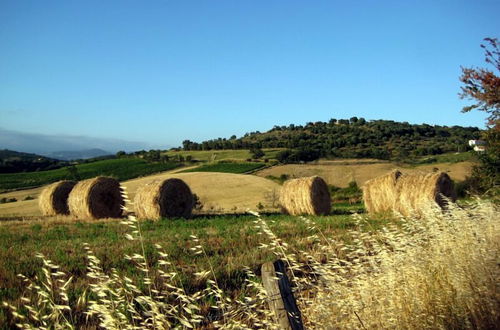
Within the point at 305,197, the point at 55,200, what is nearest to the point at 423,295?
the point at 305,197

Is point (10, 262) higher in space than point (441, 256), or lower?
lower

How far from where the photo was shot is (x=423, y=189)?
1788 cm

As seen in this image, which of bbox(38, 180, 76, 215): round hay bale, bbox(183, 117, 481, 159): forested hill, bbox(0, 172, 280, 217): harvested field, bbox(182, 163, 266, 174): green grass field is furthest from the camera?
bbox(183, 117, 481, 159): forested hill

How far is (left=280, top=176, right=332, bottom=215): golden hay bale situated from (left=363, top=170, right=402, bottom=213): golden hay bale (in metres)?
2.24

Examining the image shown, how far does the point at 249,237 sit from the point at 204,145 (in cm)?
8825

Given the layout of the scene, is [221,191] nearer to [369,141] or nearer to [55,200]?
[55,200]

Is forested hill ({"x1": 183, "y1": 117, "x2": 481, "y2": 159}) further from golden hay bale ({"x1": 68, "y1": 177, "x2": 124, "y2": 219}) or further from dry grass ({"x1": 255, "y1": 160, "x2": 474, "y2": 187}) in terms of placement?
golden hay bale ({"x1": 68, "y1": 177, "x2": 124, "y2": 219})

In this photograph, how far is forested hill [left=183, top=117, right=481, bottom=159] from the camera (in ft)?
253

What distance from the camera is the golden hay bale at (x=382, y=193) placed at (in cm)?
1930

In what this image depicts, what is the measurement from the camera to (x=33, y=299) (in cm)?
585

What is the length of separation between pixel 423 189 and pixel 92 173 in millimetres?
Answer: 57601

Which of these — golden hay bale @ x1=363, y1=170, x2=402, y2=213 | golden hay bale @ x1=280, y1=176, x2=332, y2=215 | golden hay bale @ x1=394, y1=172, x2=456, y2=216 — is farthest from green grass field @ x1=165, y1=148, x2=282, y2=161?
golden hay bale @ x1=394, y1=172, x2=456, y2=216

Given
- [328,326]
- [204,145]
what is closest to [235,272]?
[328,326]

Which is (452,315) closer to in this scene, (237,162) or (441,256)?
(441,256)
